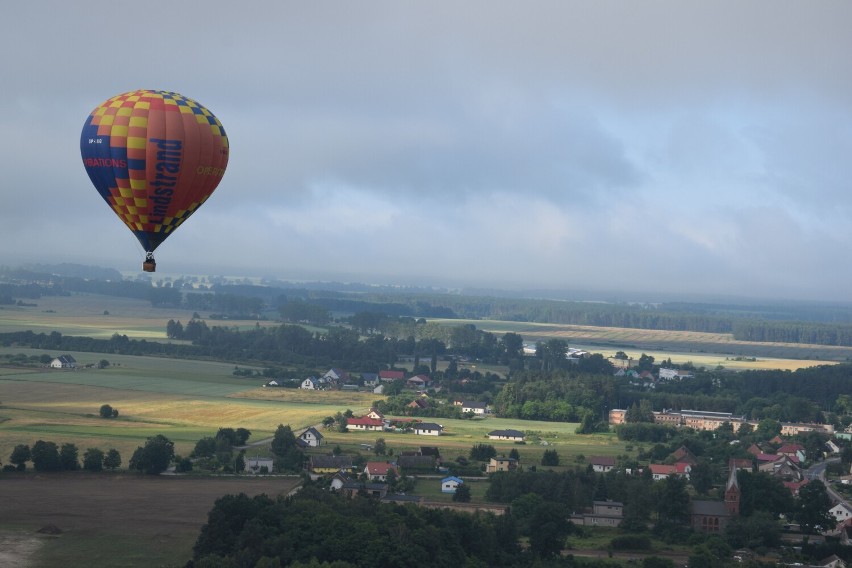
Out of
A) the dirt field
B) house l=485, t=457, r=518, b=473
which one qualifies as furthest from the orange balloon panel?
house l=485, t=457, r=518, b=473

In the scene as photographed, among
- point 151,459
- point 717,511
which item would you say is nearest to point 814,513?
point 717,511

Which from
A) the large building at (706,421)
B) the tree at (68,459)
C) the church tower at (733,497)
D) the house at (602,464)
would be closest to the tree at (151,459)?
the tree at (68,459)

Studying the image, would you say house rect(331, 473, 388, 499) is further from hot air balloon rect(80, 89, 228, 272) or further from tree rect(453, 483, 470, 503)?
hot air balloon rect(80, 89, 228, 272)

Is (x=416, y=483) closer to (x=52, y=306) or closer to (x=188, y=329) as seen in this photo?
(x=188, y=329)

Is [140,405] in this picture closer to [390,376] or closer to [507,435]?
[507,435]

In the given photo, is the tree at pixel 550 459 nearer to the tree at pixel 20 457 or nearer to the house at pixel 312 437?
the house at pixel 312 437

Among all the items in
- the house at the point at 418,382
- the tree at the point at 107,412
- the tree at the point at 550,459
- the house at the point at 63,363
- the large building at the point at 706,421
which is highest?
the house at the point at 63,363

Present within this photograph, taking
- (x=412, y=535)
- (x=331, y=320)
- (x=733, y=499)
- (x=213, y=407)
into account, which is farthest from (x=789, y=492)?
(x=331, y=320)
